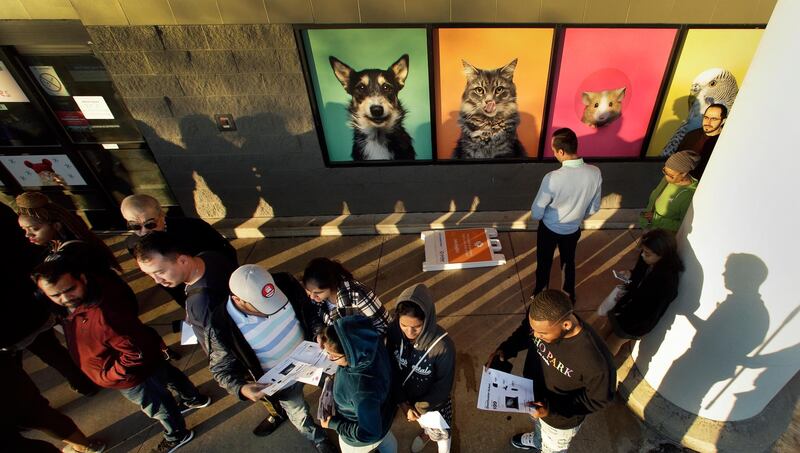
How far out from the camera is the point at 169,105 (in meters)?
4.68

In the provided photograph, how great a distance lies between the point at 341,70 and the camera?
443 centimetres

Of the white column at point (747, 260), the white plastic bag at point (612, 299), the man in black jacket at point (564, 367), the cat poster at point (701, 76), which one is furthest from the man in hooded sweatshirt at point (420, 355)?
the cat poster at point (701, 76)

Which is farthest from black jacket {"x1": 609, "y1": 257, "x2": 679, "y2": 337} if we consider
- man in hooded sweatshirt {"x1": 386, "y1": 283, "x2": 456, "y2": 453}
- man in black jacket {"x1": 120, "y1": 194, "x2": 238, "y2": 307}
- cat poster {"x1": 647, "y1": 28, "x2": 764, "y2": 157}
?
man in black jacket {"x1": 120, "y1": 194, "x2": 238, "y2": 307}

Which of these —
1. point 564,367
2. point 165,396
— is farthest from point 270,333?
point 564,367

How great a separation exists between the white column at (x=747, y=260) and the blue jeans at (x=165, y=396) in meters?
3.96

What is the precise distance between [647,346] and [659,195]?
1340 mm

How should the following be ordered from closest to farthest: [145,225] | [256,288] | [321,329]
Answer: [256,288] < [321,329] < [145,225]

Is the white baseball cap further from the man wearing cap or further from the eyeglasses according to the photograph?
the eyeglasses

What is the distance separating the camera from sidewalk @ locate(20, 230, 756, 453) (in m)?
3.36

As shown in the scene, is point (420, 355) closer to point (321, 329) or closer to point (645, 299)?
point (321, 329)

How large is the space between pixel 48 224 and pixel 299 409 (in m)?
2.79

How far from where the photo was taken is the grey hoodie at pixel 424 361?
7.63 feet

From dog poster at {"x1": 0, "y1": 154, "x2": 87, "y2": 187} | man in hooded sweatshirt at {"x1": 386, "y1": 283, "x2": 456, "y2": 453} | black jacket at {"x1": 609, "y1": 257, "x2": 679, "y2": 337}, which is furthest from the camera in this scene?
dog poster at {"x1": 0, "y1": 154, "x2": 87, "y2": 187}

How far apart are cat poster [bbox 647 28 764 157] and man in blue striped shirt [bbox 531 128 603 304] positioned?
1.85 m
